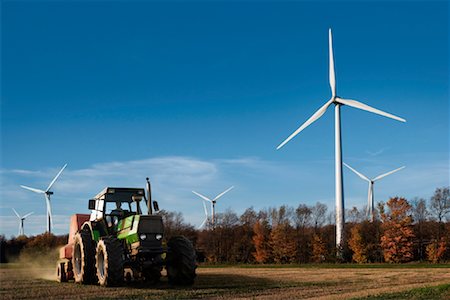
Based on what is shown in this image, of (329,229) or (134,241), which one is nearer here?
(134,241)

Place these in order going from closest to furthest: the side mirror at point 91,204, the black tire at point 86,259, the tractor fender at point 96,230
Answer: the black tire at point 86,259
the tractor fender at point 96,230
the side mirror at point 91,204

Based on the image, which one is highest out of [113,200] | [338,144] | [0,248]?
[338,144]

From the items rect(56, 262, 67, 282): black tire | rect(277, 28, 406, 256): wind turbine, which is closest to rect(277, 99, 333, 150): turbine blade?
rect(277, 28, 406, 256): wind turbine

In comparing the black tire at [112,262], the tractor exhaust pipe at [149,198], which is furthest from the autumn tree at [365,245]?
the black tire at [112,262]

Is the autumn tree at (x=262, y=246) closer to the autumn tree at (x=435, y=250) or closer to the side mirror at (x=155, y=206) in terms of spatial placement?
the autumn tree at (x=435, y=250)

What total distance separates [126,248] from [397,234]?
46.3 meters

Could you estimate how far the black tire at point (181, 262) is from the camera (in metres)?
21.7

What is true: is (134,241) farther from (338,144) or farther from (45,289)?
(338,144)

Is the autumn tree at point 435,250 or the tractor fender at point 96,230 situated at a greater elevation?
the tractor fender at point 96,230

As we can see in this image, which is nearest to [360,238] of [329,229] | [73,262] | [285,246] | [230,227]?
[285,246]

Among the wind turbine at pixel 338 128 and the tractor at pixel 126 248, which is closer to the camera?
the tractor at pixel 126 248

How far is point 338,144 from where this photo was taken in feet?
189

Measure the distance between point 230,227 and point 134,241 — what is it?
61.0 m

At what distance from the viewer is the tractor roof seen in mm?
23875
